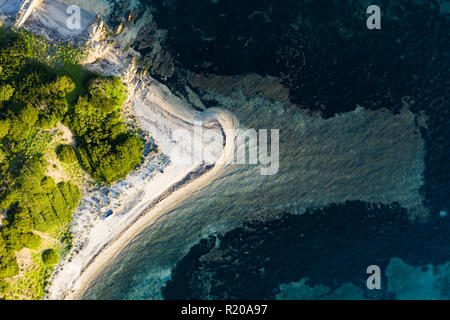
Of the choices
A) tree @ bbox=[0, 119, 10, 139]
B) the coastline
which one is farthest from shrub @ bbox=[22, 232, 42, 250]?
tree @ bbox=[0, 119, 10, 139]

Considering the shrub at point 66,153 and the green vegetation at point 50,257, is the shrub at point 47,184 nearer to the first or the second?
the shrub at point 66,153

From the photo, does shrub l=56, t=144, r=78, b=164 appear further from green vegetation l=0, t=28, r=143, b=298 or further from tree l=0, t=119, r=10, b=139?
tree l=0, t=119, r=10, b=139

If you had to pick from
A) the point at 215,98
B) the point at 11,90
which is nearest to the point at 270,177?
the point at 215,98

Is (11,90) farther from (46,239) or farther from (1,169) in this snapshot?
(46,239)

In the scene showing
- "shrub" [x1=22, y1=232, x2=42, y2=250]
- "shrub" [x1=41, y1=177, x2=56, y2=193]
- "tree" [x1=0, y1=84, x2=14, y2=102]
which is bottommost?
"shrub" [x1=22, y1=232, x2=42, y2=250]

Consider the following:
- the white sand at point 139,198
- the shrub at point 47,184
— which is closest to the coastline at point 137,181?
the white sand at point 139,198
